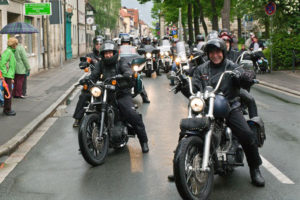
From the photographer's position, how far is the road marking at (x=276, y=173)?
5625mm

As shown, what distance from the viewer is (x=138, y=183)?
221 inches

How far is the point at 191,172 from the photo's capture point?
15.0 feet

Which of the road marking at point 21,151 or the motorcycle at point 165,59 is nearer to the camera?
the road marking at point 21,151

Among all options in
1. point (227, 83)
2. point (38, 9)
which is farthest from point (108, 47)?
point (38, 9)

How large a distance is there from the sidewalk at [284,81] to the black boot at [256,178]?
950 cm

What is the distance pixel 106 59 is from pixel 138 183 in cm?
209

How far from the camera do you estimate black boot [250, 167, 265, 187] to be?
17.8 ft

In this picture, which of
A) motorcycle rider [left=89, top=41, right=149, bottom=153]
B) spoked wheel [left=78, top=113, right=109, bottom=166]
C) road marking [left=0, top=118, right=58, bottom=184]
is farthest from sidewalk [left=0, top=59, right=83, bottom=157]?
motorcycle rider [left=89, top=41, right=149, bottom=153]

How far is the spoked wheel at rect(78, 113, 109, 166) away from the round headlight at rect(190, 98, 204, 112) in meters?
1.92

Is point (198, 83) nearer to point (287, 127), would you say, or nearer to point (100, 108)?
point (100, 108)

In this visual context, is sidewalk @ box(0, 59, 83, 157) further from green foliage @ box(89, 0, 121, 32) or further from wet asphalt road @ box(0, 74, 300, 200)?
green foliage @ box(89, 0, 121, 32)

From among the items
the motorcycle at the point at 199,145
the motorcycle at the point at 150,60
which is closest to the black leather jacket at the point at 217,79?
the motorcycle at the point at 199,145

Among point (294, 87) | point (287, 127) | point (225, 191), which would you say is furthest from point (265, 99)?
point (225, 191)

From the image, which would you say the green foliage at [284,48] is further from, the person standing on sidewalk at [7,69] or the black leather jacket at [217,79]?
the black leather jacket at [217,79]
